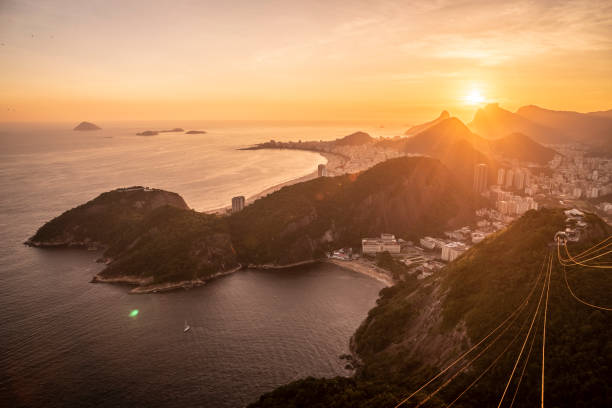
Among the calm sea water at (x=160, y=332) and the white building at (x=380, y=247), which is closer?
the calm sea water at (x=160, y=332)

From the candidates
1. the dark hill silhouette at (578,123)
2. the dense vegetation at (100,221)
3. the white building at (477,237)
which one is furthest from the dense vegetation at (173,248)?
the dark hill silhouette at (578,123)

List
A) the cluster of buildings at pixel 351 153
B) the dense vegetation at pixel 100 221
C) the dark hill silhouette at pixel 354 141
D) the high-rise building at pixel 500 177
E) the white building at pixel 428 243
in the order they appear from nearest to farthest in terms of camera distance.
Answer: the white building at pixel 428 243, the dense vegetation at pixel 100 221, the high-rise building at pixel 500 177, the cluster of buildings at pixel 351 153, the dark hill silhouette at pixel 354 141

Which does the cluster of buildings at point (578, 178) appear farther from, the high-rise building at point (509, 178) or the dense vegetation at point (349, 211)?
the dense vegetation at point (349, 211)

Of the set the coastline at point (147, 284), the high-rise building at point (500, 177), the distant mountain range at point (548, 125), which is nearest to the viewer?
the coastline at point (147, 284)

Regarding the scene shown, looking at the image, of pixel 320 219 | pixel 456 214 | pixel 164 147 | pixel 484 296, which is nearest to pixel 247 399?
pixel 484 296

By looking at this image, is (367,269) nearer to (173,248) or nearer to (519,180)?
(173,248)

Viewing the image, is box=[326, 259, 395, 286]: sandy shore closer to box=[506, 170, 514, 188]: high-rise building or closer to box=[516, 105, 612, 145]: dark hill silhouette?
box=[506, 170, 514, 188]: high-rise building

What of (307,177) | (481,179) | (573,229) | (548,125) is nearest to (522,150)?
(481,179)
